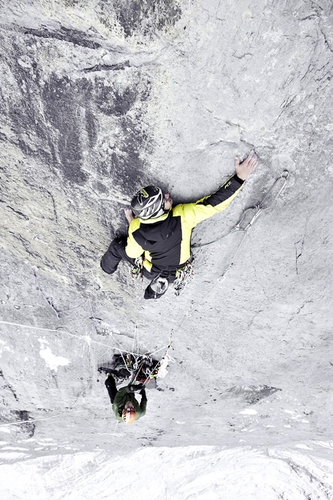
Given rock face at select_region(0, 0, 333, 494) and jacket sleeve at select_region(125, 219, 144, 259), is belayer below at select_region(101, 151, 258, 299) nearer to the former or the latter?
jacket sleeve at select_region(125, 219, 144, 259)

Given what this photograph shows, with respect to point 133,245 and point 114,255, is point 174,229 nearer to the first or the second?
point 133,245

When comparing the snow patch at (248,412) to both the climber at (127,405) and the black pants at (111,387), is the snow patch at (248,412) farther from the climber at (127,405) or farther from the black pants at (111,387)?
the black pants at (111,387)

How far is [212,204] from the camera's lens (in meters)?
3.35

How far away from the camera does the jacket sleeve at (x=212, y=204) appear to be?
3.26 m

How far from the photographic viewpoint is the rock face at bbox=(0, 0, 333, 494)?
8.80 feet

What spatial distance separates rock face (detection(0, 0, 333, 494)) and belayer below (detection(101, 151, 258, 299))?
0.15 metres

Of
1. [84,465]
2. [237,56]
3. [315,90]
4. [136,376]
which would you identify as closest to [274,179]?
[315,90]

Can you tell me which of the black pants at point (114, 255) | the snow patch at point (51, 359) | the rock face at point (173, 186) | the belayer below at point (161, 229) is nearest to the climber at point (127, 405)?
the rock face at point (173, 186)

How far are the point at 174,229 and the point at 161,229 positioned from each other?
121mm

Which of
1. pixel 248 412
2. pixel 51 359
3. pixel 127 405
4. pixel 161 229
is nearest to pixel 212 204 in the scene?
pixel 161 229

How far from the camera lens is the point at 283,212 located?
3.56m

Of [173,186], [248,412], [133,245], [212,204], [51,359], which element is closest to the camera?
[212,204]

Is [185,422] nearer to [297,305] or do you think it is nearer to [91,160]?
[297,305]

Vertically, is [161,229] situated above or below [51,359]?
above
